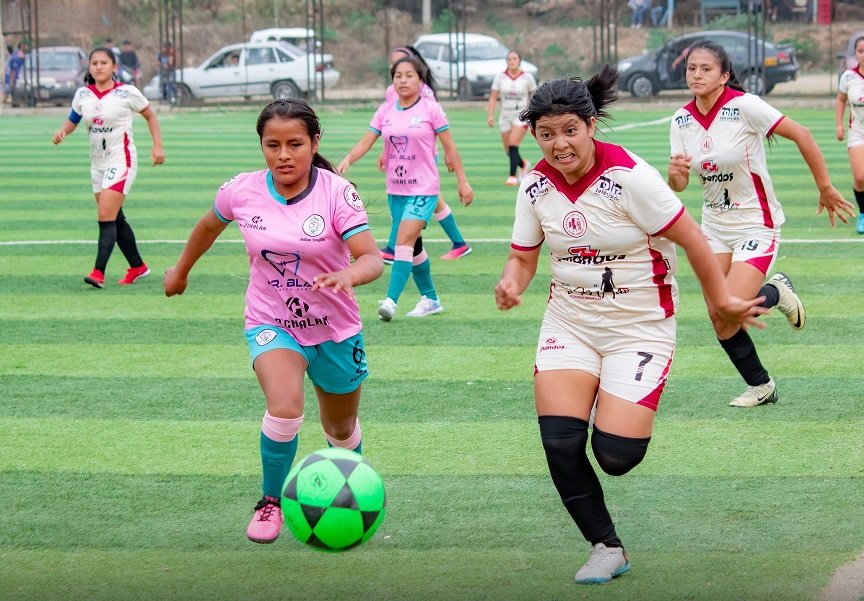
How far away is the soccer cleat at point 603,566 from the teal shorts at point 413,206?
625 centimetres

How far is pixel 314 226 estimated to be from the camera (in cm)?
574

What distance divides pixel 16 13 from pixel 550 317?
155ft

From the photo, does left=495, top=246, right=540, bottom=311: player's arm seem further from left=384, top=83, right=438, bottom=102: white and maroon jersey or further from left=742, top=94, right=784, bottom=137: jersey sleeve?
left=384, top=83, right=438, bottom=102: white and maroon jersey

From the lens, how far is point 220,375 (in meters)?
9.13

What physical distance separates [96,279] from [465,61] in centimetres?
2814

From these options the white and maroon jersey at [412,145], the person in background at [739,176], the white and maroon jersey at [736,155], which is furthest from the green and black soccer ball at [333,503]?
the white and maroon jersey at [412,145]

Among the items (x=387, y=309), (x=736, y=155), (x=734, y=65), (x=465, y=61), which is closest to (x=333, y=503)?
(x=736, y=155)

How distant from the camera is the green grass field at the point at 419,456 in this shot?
547cm

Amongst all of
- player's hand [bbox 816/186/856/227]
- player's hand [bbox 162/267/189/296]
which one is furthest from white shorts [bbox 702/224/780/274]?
player's hand [bbox 162/267/189/296]

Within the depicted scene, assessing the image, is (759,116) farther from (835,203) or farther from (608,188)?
(608,188)

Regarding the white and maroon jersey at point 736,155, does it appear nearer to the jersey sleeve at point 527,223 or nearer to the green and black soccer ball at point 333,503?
the jersey sleeve at point 527,223

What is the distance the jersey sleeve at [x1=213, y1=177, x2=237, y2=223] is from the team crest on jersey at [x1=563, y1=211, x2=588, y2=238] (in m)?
1.50

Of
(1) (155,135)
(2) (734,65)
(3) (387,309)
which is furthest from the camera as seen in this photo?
(2) (734,65)

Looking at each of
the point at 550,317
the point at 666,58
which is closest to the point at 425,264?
the point at 550,317
